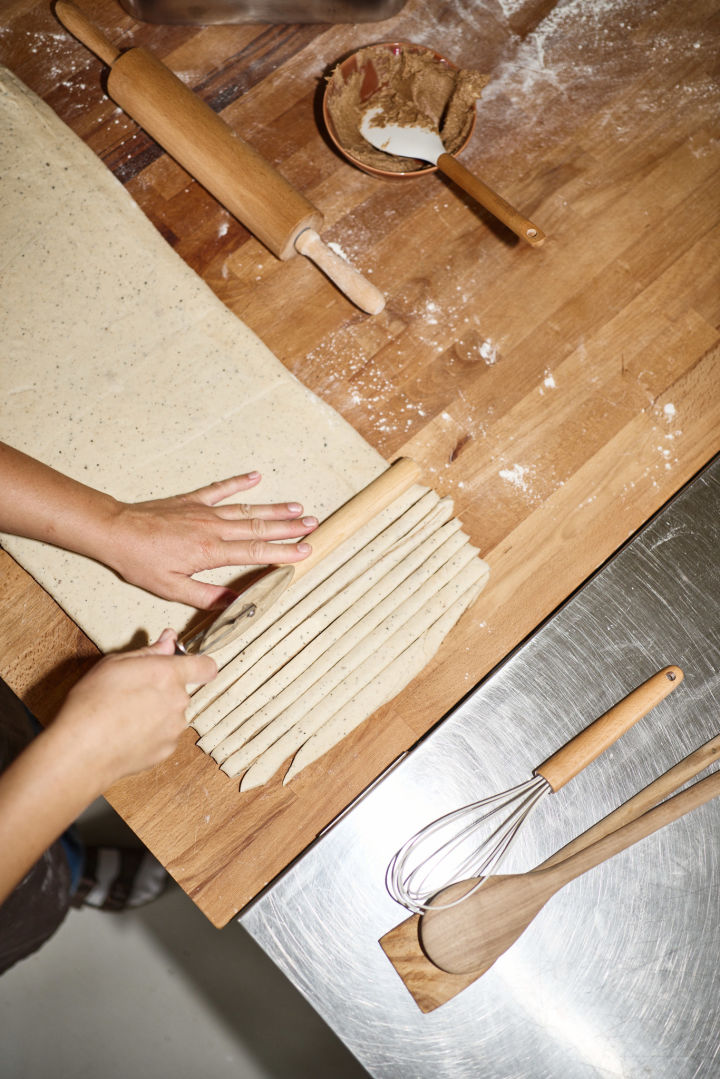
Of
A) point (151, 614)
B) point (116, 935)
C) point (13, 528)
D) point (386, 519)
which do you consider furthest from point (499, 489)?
point (116, 935)

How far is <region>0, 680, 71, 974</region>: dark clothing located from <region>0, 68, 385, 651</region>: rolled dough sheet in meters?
0.38

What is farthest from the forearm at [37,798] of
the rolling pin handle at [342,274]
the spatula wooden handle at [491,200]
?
the spatula wooden handle at [491,200]

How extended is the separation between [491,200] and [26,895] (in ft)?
3.84

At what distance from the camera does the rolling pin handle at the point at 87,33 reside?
0.90m

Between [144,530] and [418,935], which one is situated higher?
[144,530]

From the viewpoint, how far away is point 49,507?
2.43ft

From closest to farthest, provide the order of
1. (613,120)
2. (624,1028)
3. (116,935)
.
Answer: (624,1028) → (613,120) → (116,935)

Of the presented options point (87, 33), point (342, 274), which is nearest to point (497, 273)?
point (342, 274)

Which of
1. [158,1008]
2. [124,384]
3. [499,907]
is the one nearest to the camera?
[499,907]

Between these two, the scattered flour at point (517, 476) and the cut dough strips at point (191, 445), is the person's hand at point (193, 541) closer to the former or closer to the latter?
the cut dough strips at point (191, 445)

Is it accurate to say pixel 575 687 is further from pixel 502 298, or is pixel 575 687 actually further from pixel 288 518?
pixel 502 298

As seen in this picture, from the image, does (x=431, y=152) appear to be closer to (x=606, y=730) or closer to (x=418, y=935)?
(x=606, y=730)

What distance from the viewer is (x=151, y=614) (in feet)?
2.55

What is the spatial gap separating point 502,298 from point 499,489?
264 mm
